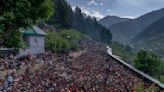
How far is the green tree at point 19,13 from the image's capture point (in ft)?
54.6

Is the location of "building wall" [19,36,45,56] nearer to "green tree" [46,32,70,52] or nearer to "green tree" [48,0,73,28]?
"green tree" [46,32,70,52]

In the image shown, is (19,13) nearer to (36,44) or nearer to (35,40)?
(36,44)

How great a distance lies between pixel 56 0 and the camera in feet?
391

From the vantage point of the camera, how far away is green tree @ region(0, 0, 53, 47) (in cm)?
1666

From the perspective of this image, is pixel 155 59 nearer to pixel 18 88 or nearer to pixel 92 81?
pixel 92 81

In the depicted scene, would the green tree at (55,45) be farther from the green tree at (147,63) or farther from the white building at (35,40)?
the green tree at (147,63)

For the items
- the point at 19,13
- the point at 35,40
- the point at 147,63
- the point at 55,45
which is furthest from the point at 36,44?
the point at 19,13

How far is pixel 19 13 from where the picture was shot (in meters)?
17.2

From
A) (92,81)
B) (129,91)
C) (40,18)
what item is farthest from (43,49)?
(40,18)

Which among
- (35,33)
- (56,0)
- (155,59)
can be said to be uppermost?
(56,0)

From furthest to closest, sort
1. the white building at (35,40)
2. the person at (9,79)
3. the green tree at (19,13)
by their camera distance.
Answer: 1. the white building at (35,40)
2. the person at (9,79)
3. the green tree at (19,13)

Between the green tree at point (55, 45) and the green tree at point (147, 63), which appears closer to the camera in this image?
the green tree at point (55, 45)

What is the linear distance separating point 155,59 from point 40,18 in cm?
5964

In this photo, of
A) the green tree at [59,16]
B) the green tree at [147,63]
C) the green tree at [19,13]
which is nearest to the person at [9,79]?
the green tree at [19,13]
